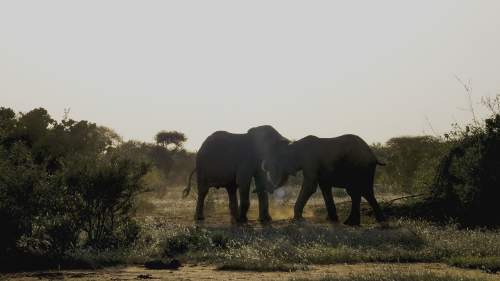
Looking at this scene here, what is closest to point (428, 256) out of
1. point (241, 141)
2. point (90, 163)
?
point (90, 163)

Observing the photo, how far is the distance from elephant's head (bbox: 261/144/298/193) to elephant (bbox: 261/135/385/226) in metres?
0.09

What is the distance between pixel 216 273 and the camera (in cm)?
1215

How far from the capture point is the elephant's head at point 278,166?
820 inches

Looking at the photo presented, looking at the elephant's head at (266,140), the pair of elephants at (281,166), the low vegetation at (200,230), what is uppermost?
the elephant's head at (266,140)

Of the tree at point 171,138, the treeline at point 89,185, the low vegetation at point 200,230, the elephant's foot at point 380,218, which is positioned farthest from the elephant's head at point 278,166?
the tree at point 171,138

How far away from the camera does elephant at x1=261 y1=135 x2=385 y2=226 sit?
64.7ft

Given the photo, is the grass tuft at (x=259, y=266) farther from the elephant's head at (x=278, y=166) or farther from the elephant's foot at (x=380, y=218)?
the elephant's head at (x=278, y=166)

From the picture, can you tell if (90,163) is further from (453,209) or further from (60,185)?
(453,209)

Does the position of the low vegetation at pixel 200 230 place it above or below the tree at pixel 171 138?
below

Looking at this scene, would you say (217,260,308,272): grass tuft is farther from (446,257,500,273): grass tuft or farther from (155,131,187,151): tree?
(155,131,187,151): tree

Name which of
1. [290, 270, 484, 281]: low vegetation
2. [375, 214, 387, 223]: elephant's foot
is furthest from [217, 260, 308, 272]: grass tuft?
[375, 214, 387, 223]: elephant's foot

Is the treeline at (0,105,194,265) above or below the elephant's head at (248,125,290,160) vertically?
below

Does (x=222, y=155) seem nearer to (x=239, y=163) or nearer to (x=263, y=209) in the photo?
(x=239, y=163)

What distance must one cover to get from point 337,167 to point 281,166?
1891 mm
